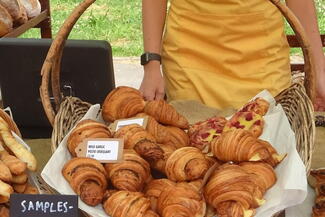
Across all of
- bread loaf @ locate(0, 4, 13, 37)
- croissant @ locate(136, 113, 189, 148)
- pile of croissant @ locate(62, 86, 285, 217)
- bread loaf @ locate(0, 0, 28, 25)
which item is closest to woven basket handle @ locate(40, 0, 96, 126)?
pile of croissant @ locate(62, 86, 285, 217)

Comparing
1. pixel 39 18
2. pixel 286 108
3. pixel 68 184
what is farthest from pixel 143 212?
pixel 39 18

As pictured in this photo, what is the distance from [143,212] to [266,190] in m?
0.23

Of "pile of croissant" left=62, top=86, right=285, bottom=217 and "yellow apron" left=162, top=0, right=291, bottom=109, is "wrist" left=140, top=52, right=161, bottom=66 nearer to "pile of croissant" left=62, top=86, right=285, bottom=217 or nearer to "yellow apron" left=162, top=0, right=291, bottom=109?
"yellow apron" left=162, top=0, right=291, bottom=109

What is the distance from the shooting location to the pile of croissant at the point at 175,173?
90cm

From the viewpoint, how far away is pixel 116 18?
533 cm

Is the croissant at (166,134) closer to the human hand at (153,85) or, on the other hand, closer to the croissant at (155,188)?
the croissant at (155,188)

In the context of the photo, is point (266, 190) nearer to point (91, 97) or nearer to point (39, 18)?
point (91, 97)

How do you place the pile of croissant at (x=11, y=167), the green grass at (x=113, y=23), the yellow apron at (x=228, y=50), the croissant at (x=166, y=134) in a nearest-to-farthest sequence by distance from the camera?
the pile of croissant at (x=11, y=167) → the croissant at (x=166, y=134) → the yellow apron at (x=228, y=50) → the green grass at (x=113, y=23)

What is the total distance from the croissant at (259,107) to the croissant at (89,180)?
39 cm

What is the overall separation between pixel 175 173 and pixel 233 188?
0.12 meters

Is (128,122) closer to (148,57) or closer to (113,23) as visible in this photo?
(148,57)

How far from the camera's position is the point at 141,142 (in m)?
1.03

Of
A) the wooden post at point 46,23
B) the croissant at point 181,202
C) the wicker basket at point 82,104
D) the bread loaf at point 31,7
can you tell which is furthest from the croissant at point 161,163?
the wooden post at point 46,23

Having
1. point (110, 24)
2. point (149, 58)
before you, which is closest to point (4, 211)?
point (149, 58)
